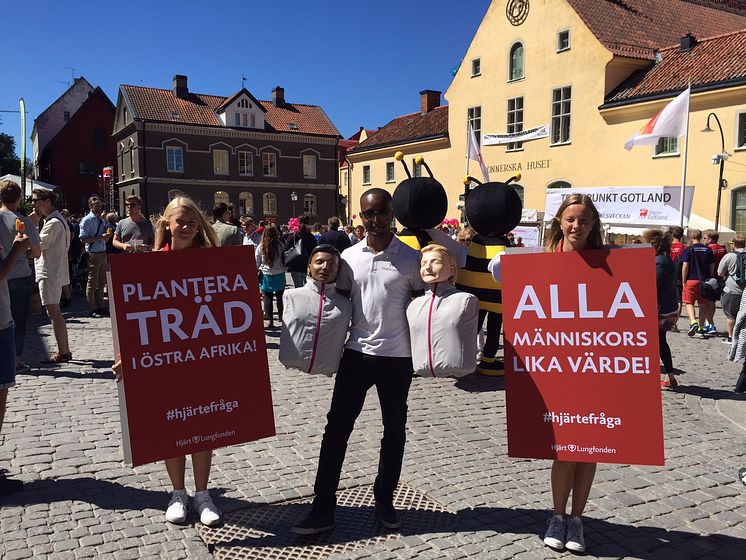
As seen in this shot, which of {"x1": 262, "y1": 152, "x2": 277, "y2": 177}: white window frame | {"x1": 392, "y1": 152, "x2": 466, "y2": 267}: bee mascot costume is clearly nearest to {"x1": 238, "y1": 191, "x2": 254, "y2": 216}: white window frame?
{"x1": 262, "y1": 152, "x2": 277, "y2": 177}: white window frame

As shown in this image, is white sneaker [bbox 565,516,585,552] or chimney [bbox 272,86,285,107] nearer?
white sneaker [bbox 565,516,585,552]

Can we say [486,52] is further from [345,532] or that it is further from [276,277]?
[345,532]

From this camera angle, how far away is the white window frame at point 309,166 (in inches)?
1895

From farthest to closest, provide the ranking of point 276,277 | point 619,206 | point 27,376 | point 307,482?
point 619,206 → point 276,277 → point 27,376 → point 307,482

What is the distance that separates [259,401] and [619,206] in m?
13.8

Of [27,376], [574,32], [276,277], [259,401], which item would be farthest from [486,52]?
[259,401]

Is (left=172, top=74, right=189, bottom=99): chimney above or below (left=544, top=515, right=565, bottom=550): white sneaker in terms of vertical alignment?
above

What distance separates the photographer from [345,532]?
11.2 feet

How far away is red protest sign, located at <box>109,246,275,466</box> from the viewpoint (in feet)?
10.3

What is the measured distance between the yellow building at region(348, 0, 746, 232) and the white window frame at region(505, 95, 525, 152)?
50 millimetres

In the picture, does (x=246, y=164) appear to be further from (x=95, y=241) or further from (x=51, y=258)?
(x=51, y=258)

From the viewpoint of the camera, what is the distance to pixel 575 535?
3.25m

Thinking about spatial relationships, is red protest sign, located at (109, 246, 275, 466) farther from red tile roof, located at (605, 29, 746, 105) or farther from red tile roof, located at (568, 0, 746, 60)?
red tile roof, located at (568, 0, 746, 60)

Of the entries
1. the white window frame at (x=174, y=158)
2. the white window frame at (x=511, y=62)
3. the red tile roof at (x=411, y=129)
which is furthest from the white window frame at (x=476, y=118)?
the white window frame at (x=174, y=158)
